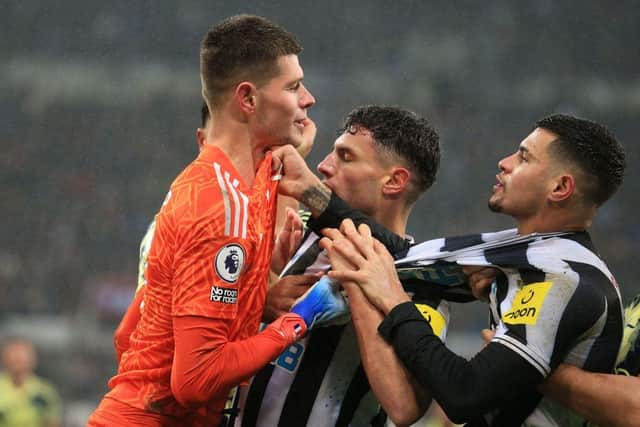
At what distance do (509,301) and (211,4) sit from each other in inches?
313

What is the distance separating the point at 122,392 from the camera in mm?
2223

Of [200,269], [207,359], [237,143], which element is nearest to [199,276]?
[200,269]

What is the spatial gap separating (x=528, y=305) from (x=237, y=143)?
32.9 inches

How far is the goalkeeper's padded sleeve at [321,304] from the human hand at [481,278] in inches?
13.9

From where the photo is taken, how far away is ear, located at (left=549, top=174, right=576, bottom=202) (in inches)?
95.0

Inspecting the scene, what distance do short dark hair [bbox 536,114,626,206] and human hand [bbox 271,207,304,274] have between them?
0.76 m

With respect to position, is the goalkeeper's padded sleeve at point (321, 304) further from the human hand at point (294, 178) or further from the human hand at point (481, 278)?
the human hand at point (481, 278)

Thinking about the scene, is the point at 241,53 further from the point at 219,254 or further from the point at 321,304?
the point at 321,304

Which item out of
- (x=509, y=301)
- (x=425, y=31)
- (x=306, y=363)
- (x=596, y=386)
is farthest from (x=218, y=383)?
(x=425, y=31)

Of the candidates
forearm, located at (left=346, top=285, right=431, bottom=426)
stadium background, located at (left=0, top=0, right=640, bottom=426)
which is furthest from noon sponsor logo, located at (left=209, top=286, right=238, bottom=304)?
stadium background, located at (left=0, top=0, right=640, bottom=426)

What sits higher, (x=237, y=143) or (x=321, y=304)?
(x=237, y=143)

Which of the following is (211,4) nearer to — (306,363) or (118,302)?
(118,302)

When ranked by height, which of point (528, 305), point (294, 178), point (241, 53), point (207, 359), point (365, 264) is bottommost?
point (207, 359)

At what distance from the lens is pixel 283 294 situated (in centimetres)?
250
